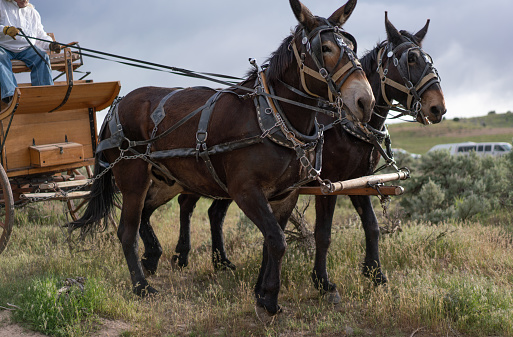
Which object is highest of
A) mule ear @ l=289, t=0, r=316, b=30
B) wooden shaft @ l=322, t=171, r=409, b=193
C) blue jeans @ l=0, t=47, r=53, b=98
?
blue jeans @ l=0, t=47, r=53, b=98

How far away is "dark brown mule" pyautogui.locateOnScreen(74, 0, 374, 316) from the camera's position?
4.12 meters

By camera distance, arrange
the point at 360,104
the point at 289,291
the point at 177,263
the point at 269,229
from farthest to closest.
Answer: the point at 177,263
the point at 289,291
the point at 269,229
the point at 360,104

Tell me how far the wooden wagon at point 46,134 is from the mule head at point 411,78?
344 centimetres

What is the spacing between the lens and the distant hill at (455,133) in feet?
138

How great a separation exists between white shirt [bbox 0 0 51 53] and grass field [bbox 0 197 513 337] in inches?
117

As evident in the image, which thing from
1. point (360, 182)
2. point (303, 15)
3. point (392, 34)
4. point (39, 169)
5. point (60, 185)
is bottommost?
point (360, 182)

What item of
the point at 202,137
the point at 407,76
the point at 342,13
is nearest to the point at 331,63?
the point at 342,13

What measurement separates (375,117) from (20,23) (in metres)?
5.30

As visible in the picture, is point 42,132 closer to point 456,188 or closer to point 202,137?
point 202,137

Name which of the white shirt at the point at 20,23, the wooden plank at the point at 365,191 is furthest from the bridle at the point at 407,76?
the white shirt at the point at 20,23

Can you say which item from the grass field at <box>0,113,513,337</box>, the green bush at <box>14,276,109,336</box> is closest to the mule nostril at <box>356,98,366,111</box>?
the grass field at <box>0,113,513,337</box>

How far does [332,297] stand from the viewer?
5.30m

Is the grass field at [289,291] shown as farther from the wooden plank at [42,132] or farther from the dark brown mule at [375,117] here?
the wooden plank at [42,132]

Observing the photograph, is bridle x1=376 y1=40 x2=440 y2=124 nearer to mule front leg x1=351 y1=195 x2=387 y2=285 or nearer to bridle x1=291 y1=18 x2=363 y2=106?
mule front leg x1=351 y1=195 x2=387 y2=285
